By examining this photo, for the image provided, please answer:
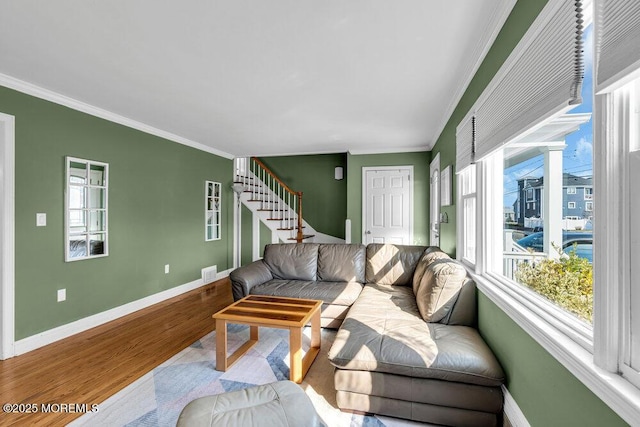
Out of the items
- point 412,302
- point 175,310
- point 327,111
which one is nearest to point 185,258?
point 175,310

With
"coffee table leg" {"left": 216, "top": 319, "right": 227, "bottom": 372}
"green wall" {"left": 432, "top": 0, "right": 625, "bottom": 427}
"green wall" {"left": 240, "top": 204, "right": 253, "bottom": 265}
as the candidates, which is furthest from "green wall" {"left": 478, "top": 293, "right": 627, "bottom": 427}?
"green wall" {"left": 240, "top": 204, "right": 253, "bottom": 265}

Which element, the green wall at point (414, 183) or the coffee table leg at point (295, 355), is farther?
the green wall at point (414, 183)

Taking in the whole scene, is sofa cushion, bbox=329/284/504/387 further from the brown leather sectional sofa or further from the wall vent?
the wall vent

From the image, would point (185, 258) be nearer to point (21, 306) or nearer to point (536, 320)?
point (21, 306)

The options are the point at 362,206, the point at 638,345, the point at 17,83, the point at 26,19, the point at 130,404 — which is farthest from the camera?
the point at 362,206

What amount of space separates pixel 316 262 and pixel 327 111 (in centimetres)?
189

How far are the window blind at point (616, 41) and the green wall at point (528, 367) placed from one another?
1.81 feet

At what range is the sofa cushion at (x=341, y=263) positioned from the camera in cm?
364

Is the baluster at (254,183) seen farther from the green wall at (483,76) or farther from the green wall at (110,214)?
the green wall at (483,76)

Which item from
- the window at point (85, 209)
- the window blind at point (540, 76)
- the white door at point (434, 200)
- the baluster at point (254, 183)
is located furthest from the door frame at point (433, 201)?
the window at point (85, 209)

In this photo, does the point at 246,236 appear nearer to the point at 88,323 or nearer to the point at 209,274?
the point at 209,274

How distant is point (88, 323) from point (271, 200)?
4.04 metres

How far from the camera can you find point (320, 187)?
658cm

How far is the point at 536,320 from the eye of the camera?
1.35 m
